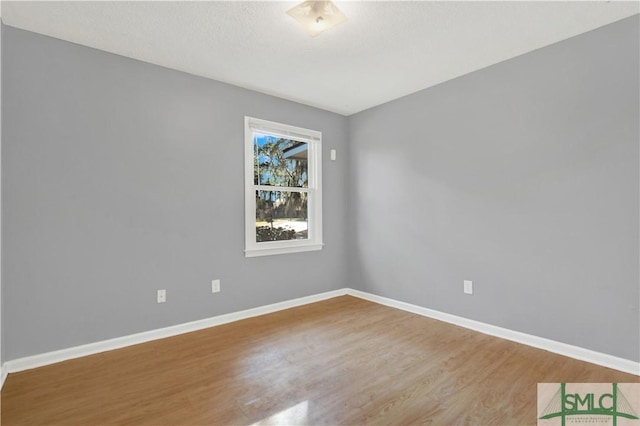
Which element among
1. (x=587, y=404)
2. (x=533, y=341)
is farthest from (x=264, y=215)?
(x=587, y=404)

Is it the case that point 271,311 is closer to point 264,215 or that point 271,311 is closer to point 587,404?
point 264,215

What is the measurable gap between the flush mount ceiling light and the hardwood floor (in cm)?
242

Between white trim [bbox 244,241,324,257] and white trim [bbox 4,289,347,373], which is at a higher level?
white trim [bbox 244,241,324,257]

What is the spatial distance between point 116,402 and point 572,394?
2.83 metres

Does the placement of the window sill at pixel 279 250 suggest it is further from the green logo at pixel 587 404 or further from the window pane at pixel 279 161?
the green logo at pixel 587 404

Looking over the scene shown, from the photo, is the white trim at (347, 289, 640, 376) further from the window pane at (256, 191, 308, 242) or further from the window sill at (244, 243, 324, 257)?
the window pane at (256, 191, 308, 242)

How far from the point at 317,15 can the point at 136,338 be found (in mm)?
2969

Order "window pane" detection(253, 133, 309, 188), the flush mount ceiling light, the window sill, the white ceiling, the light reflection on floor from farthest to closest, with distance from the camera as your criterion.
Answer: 1. "window pane" detection(253, 133, 309, 188)
2. the window sill
3. the white ceiling
4. the flush mount ceiling light
5. the light reflection on floor

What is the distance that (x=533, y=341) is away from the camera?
107 inches

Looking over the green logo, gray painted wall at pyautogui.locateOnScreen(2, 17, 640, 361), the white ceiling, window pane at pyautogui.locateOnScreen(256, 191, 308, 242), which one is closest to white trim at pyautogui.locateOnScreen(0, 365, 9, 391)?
gray painted wall at pyautogui.locateOnScreen(2, 17, 640, 361)

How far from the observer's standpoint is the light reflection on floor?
1.75 m

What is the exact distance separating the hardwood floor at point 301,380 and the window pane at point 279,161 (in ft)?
5.71

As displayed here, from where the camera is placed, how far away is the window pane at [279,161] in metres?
3.71

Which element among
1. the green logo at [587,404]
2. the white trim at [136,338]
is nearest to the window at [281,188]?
the white trim at [136,338]
